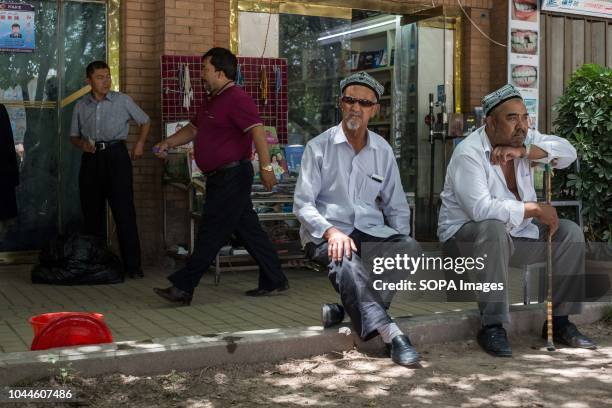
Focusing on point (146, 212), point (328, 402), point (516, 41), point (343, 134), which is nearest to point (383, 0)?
point (516, 41)

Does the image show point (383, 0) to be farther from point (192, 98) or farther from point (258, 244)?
point (258, 244)

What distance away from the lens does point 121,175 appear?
8711 millimetres

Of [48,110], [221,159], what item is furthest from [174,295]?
[48,110]

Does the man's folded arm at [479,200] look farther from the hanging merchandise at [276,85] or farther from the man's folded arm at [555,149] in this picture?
the hanging merchandise at [276,85]

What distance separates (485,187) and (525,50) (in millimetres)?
5639

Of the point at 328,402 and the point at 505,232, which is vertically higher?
the point at 505,232

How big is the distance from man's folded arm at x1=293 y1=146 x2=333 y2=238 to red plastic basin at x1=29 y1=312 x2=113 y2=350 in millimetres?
1334

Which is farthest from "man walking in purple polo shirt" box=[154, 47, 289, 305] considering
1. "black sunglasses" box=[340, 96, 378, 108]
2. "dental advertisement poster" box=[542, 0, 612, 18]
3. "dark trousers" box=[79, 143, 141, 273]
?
"dental advertisement poster" box=[542, 0, 612, 18]

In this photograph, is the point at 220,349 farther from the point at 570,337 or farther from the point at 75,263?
the point at 75,263

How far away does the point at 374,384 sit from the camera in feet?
16.4

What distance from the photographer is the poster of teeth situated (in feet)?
35.4

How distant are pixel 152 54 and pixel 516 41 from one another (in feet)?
14.2

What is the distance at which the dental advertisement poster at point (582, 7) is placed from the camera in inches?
434

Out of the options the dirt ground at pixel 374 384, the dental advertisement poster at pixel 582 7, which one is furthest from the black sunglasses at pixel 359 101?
the dental advertisement poster at pixel 582 7
